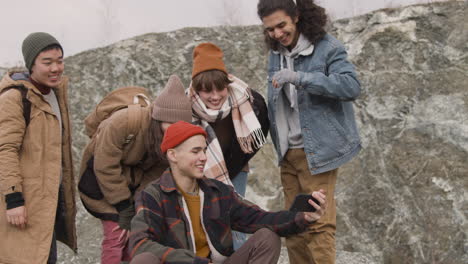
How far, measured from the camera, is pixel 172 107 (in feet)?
10.2

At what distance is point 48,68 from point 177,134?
0.94 metres

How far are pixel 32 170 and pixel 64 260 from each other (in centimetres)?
251

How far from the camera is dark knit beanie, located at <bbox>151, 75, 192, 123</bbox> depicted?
308cm

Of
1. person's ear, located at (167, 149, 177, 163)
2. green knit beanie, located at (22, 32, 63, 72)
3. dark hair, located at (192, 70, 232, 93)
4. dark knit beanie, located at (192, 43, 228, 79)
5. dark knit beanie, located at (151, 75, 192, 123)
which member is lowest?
person's ear, located at (167, 149, 177, 163)

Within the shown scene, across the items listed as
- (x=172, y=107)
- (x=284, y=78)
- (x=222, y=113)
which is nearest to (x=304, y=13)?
(x=284, y=78)

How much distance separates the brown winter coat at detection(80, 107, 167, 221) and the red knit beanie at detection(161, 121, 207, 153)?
0.27 meters

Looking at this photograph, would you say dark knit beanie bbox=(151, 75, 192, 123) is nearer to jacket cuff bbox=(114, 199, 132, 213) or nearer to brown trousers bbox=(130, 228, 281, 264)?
jacket cuff bbox=(114, 199, 132, 213)

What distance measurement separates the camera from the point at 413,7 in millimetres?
6215

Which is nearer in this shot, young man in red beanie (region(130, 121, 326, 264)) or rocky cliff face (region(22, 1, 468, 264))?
young man in red beanie (region(130, 121, 326, 264))

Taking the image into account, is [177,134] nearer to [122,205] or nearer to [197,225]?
[197,225]

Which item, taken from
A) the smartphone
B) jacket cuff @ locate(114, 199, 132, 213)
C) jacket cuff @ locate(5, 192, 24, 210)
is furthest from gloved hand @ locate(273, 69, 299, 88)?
jacket cuff @ locate(5, 192, 24, 210)

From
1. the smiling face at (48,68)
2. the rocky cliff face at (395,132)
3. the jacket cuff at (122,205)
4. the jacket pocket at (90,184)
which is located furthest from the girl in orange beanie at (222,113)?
the rocky cliff face at (395,132)

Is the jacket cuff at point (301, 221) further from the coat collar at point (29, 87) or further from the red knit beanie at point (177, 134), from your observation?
the coat collar at point (29, 87)

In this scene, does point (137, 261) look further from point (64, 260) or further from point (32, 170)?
point (64, 260)
